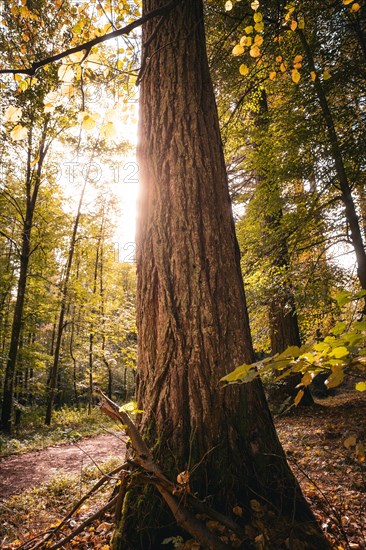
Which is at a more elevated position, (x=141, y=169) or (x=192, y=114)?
(x=192, y=114)

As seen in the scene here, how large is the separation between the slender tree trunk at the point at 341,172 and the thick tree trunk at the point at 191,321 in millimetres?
2969

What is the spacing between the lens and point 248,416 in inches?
77.8

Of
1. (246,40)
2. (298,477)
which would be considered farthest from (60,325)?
(246,40)

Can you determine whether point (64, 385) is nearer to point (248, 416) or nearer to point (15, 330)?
point (15, 330)

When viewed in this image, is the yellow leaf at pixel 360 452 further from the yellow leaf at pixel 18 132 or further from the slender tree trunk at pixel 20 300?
the slender tree trunk at pixel 20 300

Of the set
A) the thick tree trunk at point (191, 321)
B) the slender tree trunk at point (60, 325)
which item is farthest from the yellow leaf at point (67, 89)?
the slender tree trunk at point (60, 325)

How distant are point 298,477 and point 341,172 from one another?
454cm

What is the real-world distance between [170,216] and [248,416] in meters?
1.52

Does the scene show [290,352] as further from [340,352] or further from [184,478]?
[184,478]

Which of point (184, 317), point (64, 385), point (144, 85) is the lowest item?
point (64, 385)

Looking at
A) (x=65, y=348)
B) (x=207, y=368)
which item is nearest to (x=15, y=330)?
(x=207, y=368)

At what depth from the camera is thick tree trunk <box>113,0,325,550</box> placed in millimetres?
1844

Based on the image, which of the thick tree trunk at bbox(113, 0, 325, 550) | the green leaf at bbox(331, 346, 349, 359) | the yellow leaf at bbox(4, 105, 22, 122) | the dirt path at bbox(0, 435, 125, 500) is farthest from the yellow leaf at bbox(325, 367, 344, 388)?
the dirt path at bbox(0, 435, 125, 500)

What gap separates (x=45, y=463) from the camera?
243 inches
